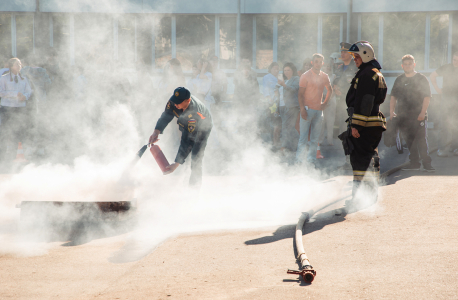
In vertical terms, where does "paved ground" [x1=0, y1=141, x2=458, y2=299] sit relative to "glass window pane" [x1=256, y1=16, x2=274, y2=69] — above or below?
below

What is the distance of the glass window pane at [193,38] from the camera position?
50.0 ft

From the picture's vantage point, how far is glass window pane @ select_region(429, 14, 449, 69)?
15109 mm

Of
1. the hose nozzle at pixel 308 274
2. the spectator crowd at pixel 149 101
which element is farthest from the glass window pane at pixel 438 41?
the hose nozzle at pixel 308 274

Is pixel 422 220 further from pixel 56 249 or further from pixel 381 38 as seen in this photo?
pixel 381 38

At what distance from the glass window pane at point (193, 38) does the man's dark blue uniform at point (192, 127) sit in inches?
385

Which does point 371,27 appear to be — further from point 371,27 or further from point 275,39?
point 275,39

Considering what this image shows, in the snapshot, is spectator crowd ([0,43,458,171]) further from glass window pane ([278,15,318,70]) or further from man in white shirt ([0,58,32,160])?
glass window pane ([278,15,318,70])

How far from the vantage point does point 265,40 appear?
1534 centimetres

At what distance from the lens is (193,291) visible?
9.89 ft

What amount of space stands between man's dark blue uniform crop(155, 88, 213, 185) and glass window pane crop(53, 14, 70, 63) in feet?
35.9

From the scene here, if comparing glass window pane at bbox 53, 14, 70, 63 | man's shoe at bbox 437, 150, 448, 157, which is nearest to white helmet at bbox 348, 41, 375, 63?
man's shoe at bbox 437, 150, 448, 157

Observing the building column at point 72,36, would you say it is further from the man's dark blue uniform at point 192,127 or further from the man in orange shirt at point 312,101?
the man's dark blue uniform at point 192,127

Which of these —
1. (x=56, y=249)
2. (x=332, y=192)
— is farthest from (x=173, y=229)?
(x=332, y=192)

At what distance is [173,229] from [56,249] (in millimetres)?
1145
